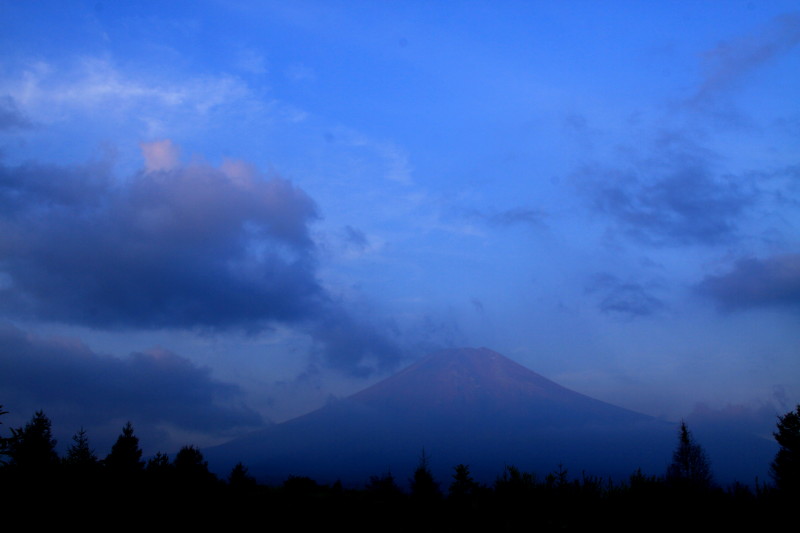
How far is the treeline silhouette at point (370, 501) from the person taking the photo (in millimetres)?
10039

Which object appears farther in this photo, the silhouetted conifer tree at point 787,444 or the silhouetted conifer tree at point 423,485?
the silhouetted conifer tree at point 787,444

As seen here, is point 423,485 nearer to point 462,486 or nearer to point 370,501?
point 462,486

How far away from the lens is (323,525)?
10984mm

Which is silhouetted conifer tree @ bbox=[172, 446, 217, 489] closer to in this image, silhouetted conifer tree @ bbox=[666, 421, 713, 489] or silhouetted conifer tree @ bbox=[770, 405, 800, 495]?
silhouetted conifer tree @ bbox=[770, 405, 800, 495]

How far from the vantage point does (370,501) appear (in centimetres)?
1236

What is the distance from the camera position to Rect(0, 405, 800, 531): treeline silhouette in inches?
395

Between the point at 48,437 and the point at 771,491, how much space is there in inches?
2110

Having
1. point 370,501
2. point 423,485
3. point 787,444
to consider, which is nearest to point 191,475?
point 370,501

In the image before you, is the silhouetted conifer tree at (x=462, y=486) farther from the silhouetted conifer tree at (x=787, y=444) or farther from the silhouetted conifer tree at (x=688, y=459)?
the silhouetted conifer tree at (x=688, y=459)

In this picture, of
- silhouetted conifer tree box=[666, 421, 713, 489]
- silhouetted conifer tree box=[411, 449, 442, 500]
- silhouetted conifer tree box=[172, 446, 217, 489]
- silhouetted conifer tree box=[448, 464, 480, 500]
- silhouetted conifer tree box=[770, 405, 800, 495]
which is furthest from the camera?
silhouetted conifer tree box=[666, 421, 713, 489]

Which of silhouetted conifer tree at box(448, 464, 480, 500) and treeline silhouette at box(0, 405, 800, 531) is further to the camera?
silhouetted conifer tree at box(448, 464, 480, 500)

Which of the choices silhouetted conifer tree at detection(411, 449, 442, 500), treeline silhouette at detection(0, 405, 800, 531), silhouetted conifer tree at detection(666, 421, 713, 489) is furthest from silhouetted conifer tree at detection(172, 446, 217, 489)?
silhouetted conifer tree at detection(666, 421, 713, 489)

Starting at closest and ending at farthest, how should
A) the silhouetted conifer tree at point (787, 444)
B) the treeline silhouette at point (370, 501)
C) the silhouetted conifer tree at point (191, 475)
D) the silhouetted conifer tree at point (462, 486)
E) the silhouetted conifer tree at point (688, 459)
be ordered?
1. the treeline silhouette at point (370, 501)
2. the silhouetted conifer tree at point (191, 475)
3. the silhouetted conifer tree at point (462, 486)
4. the silhouetted conifer tree at point (787, 444)
5. the silhouetted conifer tree at point (688, 459)

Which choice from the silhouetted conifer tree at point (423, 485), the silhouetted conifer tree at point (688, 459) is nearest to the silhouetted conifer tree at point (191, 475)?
the silhouetted conifer tree at point (423, 485)
